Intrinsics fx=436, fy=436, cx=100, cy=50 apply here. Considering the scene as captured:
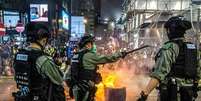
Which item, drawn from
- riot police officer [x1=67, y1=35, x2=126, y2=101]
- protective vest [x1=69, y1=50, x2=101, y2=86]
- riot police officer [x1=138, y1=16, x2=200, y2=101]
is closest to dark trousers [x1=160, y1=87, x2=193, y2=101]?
riot police officer [x1=138, y1=16, x2=200, y2=101]

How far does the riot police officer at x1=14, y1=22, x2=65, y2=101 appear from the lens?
5196 mm

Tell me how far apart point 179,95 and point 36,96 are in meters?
1.77

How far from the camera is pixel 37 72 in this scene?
522cm

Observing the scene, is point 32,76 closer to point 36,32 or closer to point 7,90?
point 36,32

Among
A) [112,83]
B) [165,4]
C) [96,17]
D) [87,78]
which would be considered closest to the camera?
[87,78]

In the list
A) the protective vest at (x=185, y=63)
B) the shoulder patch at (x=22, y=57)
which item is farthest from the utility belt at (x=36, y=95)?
the protective vest at (x=185, y=63)

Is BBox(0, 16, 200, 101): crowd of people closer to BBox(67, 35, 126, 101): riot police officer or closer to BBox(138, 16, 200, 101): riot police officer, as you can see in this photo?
BBox(138, 16, 200, 101): riot police officer

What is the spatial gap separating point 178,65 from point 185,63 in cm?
9

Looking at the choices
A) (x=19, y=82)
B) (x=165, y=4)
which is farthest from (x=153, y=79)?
(x=165, y=4)

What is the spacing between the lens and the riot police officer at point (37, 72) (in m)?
5.20

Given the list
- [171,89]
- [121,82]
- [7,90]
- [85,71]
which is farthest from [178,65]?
[7,90]

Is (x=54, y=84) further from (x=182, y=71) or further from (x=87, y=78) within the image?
(x=87, y=78)

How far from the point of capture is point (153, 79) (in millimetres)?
4996

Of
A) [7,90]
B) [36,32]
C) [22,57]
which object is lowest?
[7,90]
